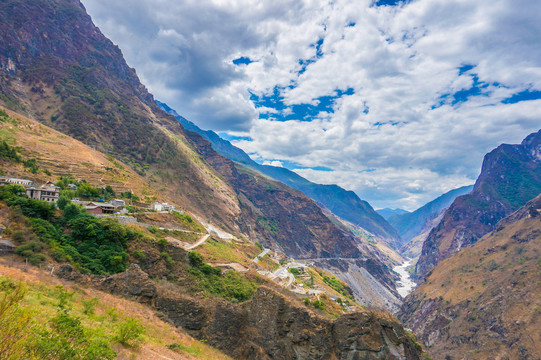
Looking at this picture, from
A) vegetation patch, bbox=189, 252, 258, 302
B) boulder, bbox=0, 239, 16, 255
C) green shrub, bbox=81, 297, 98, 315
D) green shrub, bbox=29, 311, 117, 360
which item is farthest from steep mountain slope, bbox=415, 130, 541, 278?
boulder, bbox=0, 239, 16, 255

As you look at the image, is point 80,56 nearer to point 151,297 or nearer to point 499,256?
point 151,297

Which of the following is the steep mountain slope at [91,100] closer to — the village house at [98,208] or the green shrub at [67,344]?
the village house at [98,208]

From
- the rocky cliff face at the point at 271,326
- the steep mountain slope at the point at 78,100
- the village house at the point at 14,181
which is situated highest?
the steep mountain slope at the point at 78,100

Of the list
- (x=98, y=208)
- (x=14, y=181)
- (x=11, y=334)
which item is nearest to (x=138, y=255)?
(x=98, y=208)

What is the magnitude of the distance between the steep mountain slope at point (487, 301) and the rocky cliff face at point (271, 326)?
58.6 meters

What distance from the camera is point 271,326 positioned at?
1972cm

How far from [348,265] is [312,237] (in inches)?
1164

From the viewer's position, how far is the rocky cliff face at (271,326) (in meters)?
17.5

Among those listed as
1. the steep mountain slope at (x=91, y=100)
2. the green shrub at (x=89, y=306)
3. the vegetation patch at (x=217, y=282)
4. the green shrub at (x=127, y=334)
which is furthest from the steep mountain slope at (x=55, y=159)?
the green shrub at (x=127, y=334)

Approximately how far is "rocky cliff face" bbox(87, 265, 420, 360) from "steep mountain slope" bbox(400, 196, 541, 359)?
58.6 m

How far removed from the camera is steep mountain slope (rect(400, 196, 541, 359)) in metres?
57.6

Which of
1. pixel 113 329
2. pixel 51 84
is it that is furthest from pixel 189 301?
pixel 51 84

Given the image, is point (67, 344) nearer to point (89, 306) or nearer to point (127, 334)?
point (127, 334)

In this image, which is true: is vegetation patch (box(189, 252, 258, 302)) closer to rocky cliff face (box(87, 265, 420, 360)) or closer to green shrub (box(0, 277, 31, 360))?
rocky cliff face (box(87, 265, 420, 360))
